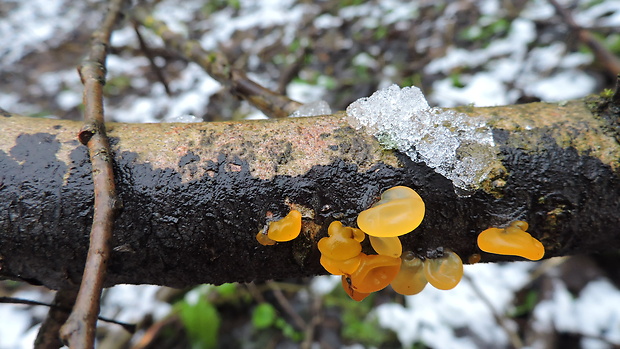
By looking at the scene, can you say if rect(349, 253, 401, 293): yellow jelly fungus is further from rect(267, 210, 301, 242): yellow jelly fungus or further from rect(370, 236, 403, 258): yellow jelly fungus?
rect(267, 210, 301, 242): yellow jelly fungus

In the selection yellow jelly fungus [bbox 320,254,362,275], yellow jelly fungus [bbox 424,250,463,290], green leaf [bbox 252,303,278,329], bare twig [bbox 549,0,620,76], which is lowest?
bare twig [bbox 549,0,620,76]

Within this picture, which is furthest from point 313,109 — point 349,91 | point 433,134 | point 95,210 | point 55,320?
point 349,91

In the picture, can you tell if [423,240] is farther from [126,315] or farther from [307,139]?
[126,315]

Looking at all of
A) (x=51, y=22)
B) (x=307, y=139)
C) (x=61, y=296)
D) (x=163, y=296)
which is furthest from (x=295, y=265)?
(x=51, y=22)

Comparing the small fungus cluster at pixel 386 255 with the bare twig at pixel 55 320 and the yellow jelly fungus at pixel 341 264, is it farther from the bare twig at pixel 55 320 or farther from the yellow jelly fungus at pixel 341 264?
the bare twig at pixel 55 320

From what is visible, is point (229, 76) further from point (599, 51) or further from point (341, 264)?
point (599, 51)

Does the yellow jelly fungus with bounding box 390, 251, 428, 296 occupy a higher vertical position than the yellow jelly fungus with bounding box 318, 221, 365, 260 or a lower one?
lower

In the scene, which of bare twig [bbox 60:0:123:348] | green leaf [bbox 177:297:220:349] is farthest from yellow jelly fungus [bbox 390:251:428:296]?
green leaf [bbox 177:297:220:349]
